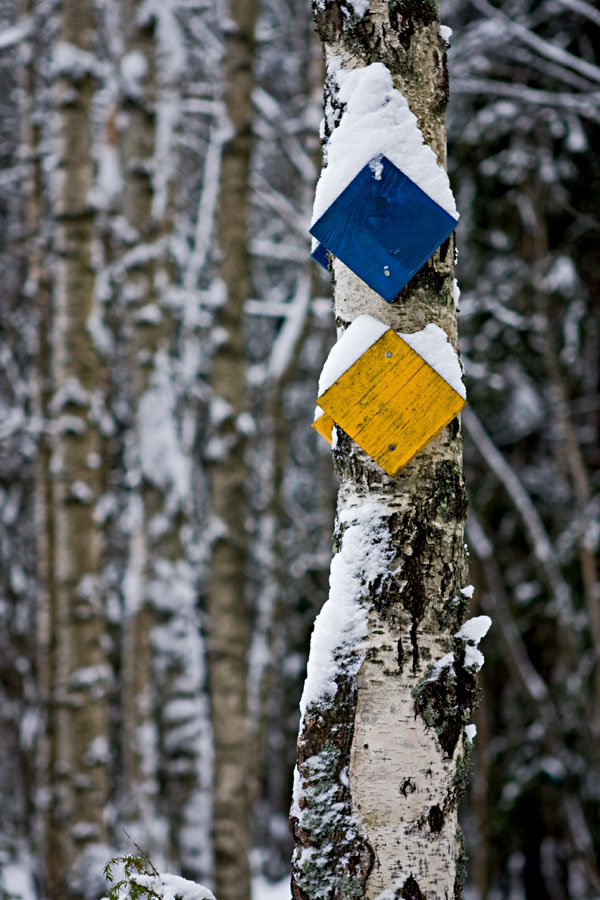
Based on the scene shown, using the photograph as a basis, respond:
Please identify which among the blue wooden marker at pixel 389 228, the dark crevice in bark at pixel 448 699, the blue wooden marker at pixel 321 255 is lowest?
the dark crevice in bark at pixel 448 699

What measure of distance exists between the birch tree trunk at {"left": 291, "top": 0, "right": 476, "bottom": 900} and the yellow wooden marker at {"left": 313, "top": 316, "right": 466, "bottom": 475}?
4 cm

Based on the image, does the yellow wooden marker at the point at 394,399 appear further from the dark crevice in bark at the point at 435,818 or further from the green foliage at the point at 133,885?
the green foliage at the point at 133,885

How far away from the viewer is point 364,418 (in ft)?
5.34

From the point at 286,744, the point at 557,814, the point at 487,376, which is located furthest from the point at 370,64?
the point at 286,744

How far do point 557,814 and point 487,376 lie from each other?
3695mm

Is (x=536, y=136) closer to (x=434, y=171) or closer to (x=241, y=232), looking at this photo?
(x=241, y=232)

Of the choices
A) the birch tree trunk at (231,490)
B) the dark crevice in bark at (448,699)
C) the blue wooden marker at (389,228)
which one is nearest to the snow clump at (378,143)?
the blue wooden marker at (389,228)

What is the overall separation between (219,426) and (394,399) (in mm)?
2867

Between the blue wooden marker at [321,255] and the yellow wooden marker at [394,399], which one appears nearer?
the yellow wooden marker at [394,399]

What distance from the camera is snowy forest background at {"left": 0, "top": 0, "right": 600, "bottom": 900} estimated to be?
14.2ft

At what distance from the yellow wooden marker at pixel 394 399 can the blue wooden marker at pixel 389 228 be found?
12 centimetres

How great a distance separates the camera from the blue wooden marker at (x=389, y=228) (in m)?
1.60

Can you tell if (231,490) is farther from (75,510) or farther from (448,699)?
(448,699)

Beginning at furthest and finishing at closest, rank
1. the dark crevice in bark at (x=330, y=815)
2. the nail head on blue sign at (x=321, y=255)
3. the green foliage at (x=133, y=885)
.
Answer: the nail head on blue sign at (x=321, y=255), the green foliage at (x=133, y=885), the dark crevice in bark at (x=330, y=815)
